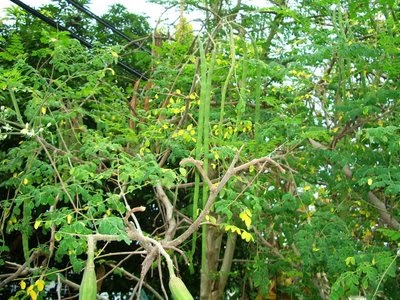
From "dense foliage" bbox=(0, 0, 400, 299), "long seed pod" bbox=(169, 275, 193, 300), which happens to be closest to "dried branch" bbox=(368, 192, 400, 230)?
"dense foliage" bbox=(0, 0, 400, 299)

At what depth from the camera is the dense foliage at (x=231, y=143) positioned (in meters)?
3.53

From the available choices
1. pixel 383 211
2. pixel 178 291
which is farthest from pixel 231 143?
pixel 178 291

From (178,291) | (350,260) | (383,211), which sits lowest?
(350,260)

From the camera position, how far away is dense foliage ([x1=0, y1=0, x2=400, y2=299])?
353cm

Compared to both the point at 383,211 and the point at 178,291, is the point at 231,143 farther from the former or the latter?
the point at 178,291

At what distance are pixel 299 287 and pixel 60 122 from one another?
10.9 feet

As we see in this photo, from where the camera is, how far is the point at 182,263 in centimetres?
703

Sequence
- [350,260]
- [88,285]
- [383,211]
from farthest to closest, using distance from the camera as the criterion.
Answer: [383,211] < [350,260] < [88,285]

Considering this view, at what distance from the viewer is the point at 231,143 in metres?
3.92

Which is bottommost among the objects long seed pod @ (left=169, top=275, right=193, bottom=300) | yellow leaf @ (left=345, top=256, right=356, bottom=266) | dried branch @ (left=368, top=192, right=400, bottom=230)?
yellow leaf @ (left=345, top=256, right=356, bottom=266)

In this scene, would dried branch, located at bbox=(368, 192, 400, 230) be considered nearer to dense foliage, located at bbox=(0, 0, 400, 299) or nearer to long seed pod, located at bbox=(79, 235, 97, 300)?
dense foliage, located at bbox=(0, 0, 400, 299)

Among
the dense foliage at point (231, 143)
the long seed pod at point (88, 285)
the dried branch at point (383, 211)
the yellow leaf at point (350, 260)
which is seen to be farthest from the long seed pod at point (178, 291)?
the dried branch at point (383, 211)

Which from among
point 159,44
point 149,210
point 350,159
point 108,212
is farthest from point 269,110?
point 149,210

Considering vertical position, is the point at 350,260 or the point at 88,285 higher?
the point at 88,285
